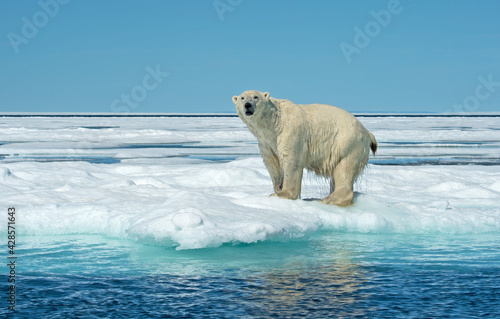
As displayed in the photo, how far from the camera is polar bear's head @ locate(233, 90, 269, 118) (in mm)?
6848

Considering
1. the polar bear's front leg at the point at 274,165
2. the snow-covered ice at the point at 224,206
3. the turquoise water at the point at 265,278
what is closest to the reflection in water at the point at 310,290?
the turquoise water at the point at 265,278

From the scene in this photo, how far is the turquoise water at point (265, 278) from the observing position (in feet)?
13.7

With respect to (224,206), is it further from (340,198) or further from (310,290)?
(310,290)

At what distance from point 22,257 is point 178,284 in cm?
178

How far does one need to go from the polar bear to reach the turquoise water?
95 centimetres

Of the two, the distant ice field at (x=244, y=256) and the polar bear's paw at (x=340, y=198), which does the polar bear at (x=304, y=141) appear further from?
the distant ice field at (x=244, y=256)

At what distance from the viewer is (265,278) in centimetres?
494

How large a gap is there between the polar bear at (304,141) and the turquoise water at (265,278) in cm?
95

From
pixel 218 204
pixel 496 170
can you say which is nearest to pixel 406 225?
pixel 218 204

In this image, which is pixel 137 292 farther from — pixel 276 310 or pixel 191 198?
pixel 191 198

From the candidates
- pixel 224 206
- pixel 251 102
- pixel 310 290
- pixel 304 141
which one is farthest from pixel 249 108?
pixel 310 290

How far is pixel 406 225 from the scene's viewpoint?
6.96 m

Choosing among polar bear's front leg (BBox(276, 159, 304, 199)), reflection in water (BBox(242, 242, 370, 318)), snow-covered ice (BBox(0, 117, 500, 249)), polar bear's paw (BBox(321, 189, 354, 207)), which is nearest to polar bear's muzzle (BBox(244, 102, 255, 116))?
polar bear's front leg (BBox(276, 159, 304, 199))

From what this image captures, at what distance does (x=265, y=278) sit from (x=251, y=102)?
8.13 feet
